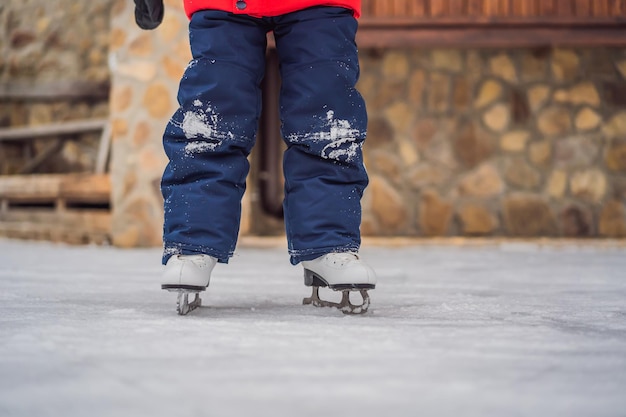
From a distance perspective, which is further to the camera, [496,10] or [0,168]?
[0,168]

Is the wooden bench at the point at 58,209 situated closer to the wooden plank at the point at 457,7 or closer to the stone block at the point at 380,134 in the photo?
the stone block at the point at 380,134

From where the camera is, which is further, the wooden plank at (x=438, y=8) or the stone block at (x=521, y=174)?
the stone block at (x=521, y=174)

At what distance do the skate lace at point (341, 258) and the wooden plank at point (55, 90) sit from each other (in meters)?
4.98

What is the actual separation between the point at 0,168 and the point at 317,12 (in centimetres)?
529

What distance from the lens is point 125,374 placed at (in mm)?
882

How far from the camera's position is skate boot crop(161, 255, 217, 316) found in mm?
1434

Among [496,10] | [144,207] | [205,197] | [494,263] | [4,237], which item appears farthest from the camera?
[4,237]

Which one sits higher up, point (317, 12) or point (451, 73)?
point (451, 73)

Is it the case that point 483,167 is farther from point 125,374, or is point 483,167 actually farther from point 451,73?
point 125,374

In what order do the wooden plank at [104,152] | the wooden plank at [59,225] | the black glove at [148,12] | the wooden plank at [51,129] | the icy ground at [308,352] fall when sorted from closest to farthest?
the icy ground at [308,352]
the black glove at [148,12]
the wooden plank at [59,225]
the wooden plank at [104,152]
the wooden plank at [51,129]

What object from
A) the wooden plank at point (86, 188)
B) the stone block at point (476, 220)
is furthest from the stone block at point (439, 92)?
the wooden plank at point (86, 188)

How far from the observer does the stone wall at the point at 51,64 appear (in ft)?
20.2

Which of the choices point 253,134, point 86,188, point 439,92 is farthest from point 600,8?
point 253,134

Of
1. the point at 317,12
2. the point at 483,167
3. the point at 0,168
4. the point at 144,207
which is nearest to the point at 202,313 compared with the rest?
the point at 317,12
